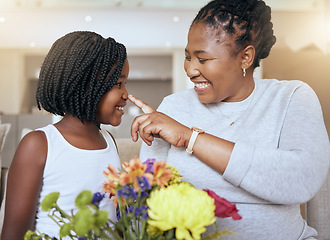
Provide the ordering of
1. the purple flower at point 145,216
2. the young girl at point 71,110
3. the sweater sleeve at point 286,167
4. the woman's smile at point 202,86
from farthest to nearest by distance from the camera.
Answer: the woman's smile at point 202,86 → the young girl at point 71,110 → the sweater sleeve at point 286,167 → the purple flower at point 145,216

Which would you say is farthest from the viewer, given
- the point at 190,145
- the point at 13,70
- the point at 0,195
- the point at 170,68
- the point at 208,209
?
the point at 170,68

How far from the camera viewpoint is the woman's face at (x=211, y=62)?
Result: 109 centimetres

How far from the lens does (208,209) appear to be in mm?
518

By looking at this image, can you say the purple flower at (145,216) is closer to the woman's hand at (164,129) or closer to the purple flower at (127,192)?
the purple flower at (127,192)

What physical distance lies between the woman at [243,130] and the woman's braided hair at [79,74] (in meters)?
0.11

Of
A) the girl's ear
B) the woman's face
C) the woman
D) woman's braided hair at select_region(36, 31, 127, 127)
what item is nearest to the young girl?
woman's braided hair at select_region(36, 31, 127, 127)

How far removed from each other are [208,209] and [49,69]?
0.73 m

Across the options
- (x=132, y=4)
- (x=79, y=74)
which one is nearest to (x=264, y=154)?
(x=79, y=74)

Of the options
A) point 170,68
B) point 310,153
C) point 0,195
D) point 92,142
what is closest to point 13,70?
point 170,68

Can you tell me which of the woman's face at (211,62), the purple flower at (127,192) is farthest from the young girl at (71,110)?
→ the purple flower at (127,192)

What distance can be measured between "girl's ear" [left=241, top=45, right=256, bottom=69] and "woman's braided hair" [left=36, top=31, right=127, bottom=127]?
0.36 meters

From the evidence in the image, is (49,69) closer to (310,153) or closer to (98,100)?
(98,100)

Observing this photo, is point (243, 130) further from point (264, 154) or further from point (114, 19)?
point (114, 19)

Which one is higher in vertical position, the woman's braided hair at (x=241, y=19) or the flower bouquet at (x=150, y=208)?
the woman's braided hair at (x=241, y=19)
